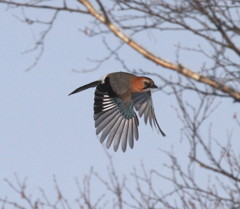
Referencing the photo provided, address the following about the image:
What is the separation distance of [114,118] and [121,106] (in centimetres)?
21

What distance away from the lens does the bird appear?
22.8 ft

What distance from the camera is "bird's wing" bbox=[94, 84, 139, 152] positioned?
22.9 feet

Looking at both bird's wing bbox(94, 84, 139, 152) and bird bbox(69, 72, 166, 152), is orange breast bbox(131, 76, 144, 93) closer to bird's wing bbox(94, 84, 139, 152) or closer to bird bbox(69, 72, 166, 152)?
bird bbox(69, 72, 166, 152)

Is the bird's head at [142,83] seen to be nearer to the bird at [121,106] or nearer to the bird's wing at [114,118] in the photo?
the bird at [121,106]

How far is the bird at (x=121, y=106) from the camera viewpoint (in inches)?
273

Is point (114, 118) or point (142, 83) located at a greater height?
point (142, 83)

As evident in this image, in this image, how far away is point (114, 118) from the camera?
7379mm

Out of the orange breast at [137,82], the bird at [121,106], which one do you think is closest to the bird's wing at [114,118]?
the bird at [121,106]

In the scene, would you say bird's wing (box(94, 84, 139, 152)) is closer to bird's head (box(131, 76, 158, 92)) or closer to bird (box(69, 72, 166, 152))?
bird (box(69, 72, 166, 152))

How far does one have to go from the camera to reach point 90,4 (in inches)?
174

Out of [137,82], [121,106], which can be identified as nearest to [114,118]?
[121,106]

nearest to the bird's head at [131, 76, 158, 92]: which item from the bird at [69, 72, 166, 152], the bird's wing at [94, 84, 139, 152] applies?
the bird at [69, 72, 166, 152]

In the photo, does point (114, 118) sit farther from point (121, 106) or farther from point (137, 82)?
point (137, 82)

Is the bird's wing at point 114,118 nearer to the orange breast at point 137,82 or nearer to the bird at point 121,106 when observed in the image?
the bird at point 121,106
